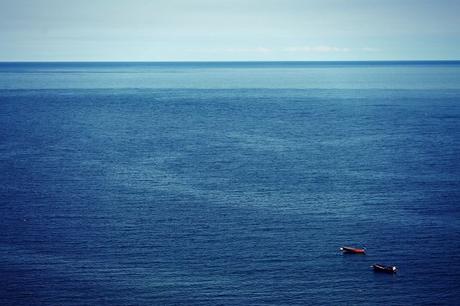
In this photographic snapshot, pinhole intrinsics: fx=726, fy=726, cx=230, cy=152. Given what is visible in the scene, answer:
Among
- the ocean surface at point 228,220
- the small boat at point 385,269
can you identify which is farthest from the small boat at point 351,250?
the small boat at point 385,269

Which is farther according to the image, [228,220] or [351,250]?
[228,220]

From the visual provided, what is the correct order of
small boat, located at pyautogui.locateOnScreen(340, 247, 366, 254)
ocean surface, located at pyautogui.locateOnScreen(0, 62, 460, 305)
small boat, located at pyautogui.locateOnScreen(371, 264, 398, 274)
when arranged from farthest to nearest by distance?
1. small boat, located at pyautogui.locateOnScreen(340, 247, 366, 254)
2. small boat, located at pyautogui.locateOnScreen(371, 264, 398, 274)
3. ocean surface, located at pyautogui.locateOnScreen(0, 62, 460, 305)

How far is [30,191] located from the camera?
9762cm

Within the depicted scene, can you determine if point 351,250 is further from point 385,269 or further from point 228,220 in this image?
point 228,220

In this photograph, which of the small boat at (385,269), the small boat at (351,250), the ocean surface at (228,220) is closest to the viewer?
the ocean surface at (228,220)

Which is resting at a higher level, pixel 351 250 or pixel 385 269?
pixel 351 250

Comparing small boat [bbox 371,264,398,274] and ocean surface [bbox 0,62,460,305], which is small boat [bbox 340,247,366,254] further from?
small boat [bbox 371,264,398,274]

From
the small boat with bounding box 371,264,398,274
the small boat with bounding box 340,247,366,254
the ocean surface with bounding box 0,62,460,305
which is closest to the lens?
the ocean surface with bounding box 0,62,460,305

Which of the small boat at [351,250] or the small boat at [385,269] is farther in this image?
the small boat at [351,250]

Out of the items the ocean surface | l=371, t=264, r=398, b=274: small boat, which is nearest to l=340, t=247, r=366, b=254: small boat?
the ocean surface

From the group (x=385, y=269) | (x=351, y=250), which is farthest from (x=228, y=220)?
(x=385, y=269)

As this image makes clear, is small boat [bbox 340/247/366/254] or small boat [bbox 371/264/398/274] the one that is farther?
small boat [bbox 340/247/366/254]

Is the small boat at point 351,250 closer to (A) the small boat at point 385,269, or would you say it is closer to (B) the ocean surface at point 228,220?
(B) the ocean surface at point 228,220

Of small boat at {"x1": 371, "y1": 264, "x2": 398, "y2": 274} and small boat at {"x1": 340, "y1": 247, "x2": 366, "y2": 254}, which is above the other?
small boat at {"x1": 340, "y1": 247, "x2": 366, "y2": 254}
